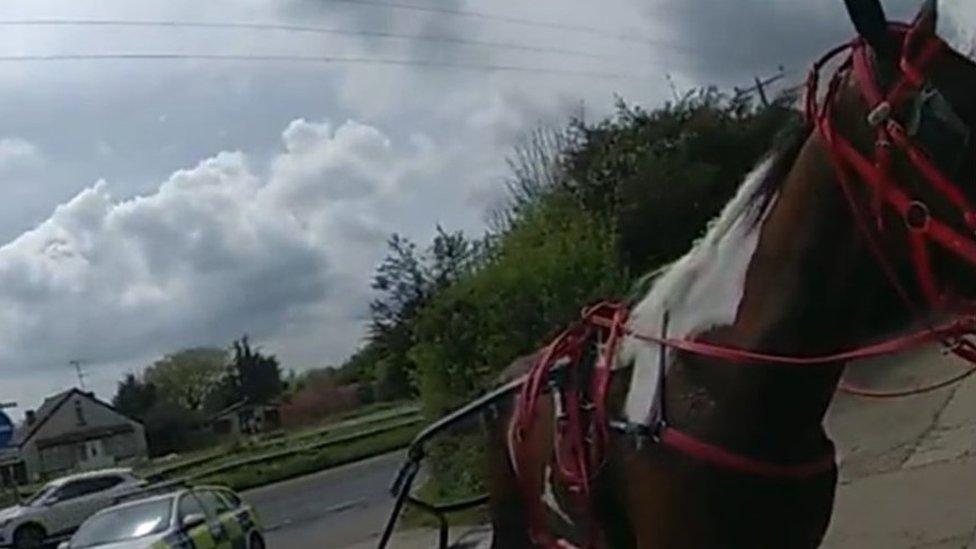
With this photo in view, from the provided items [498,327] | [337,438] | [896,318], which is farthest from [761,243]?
[337,438]

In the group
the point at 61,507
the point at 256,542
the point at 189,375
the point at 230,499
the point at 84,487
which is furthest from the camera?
the point at 189,375

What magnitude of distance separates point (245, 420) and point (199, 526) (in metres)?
60.8

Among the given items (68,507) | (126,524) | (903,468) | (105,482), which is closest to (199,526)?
(126,524)

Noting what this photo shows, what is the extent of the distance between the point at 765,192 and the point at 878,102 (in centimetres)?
45

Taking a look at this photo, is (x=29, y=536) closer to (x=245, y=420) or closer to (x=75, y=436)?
(x=245, y=420)

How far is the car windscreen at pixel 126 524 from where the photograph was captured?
17.7 m

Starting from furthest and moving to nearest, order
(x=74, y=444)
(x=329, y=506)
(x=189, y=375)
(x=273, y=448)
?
(x=189, y=375) → (x=74, y=444) → (x=273, y=448) → (x=329, y=506)

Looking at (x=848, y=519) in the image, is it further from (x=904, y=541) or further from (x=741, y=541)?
(x=741, y=541)

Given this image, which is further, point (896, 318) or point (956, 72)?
point (896, 318)

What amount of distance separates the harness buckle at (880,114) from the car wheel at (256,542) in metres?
17.2

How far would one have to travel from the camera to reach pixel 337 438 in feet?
178

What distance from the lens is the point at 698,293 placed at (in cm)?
358

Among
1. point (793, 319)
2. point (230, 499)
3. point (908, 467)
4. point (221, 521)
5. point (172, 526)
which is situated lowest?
point (908, 467)

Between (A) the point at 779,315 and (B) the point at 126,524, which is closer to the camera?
(A) the point at 779,315
